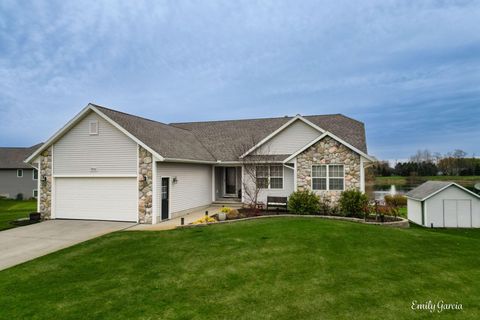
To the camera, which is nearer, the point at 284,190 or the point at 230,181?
the point at 284,190

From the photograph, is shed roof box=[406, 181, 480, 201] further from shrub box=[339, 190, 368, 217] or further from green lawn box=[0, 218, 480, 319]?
green lawn box=[0, 218, 480, 319]

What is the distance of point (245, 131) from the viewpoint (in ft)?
72.7

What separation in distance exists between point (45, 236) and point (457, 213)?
19660 mm

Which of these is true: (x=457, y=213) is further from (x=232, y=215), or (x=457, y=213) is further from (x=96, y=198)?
(x=96, y=198)

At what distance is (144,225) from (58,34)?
1443cm

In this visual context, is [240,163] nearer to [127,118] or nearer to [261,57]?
[127,118]

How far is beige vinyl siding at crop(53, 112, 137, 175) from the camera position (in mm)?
13844

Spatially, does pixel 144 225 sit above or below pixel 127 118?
below

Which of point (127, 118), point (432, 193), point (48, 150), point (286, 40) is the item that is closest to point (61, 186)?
point (48, 150)

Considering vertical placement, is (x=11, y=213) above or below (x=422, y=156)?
below

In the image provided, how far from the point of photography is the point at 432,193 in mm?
15875

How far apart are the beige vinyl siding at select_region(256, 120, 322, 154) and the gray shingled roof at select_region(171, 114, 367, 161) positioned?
62.7 inches

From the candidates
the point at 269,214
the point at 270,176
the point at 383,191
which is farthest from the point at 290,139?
the point at 383,191

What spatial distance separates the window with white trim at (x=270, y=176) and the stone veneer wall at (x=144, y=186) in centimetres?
688
